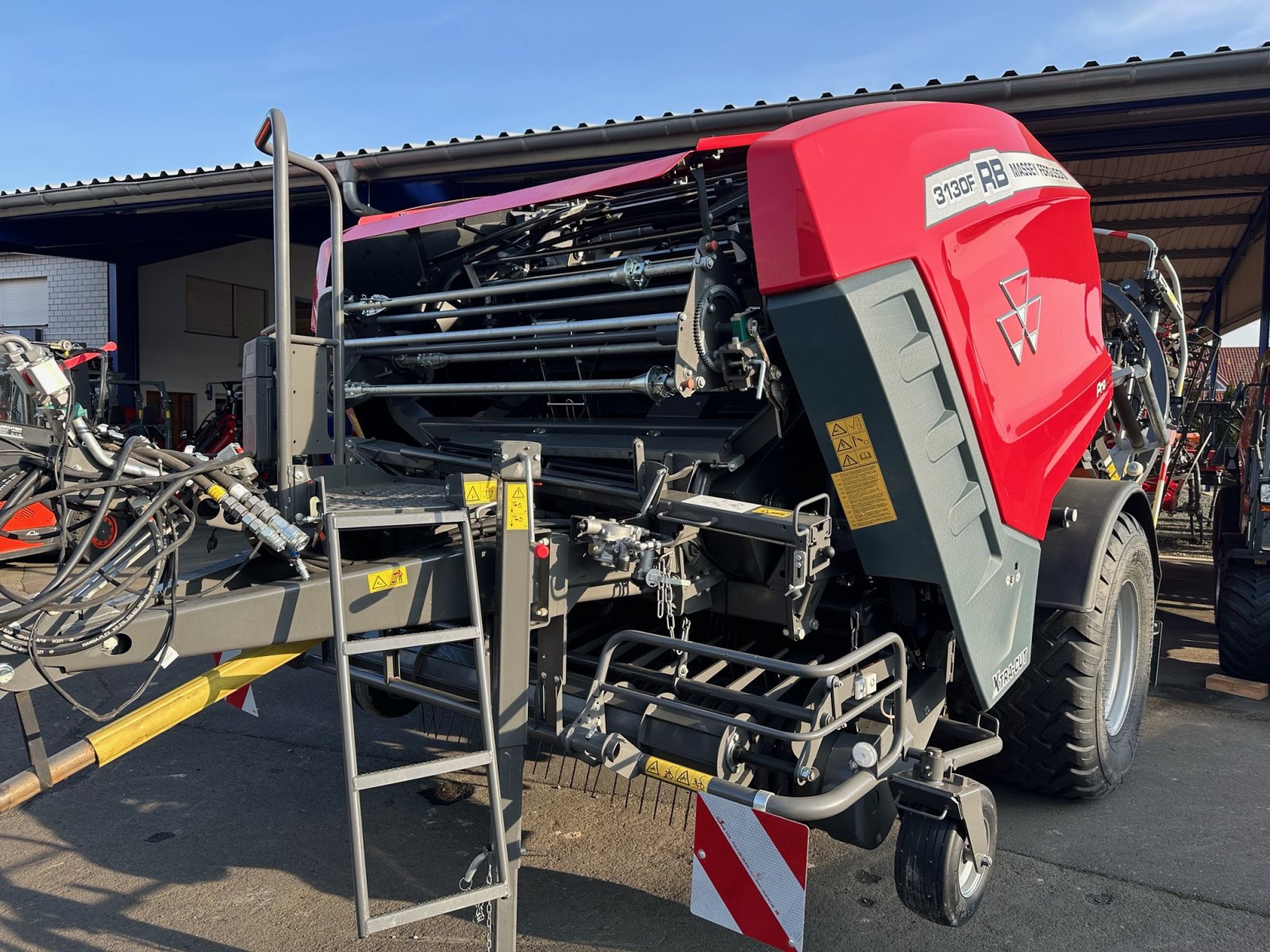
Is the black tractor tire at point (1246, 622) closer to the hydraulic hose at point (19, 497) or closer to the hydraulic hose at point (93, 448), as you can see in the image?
the hydraulic hose at point (93, 448)

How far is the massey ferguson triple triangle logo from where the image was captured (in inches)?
117

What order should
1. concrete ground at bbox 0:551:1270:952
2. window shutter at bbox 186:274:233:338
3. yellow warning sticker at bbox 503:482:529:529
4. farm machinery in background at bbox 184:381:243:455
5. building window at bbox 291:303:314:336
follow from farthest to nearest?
window shutter at bbox 186:274:233:338 < building window at bbox 291:303:314:336 < farm machinery in background at bbox 184:381:243:455 < concrete ground at bbox 0:551:1270:952 < yellow warning sticker at bbox 503:482:529:529

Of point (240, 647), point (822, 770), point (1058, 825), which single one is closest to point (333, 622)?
point (240, 647)

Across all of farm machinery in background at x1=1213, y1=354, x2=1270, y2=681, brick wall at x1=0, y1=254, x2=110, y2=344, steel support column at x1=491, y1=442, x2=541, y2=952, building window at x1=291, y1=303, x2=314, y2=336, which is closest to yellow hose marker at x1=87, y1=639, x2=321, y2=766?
steel support column at x1=491, y1=442, x2=541, y2=952

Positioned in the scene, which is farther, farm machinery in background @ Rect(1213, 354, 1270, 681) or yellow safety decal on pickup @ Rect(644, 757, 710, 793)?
farm machinery in background @ Rect(1213, 354, 1270, 681)

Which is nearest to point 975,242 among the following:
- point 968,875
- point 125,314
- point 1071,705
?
point 1071,705

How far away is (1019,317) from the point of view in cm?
306

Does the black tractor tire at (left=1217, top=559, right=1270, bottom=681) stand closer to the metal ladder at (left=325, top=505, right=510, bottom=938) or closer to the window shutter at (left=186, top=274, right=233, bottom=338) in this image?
the metal ladder at (left=325, top=505, right=510, bottom=938)

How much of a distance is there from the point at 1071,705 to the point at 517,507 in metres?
2.25

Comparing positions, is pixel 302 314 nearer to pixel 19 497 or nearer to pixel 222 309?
pixel 222 309

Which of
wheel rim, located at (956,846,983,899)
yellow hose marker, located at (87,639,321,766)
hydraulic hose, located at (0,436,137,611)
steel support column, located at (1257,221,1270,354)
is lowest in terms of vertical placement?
wheel rim, located at (956,846,983,899)

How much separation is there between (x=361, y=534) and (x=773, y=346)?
65.1 inches

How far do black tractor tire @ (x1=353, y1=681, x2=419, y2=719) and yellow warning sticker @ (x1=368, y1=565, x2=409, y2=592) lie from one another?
66.9 inches

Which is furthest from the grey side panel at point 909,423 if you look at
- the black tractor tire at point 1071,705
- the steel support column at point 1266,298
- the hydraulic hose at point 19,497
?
the steel support column at point 1266,298
